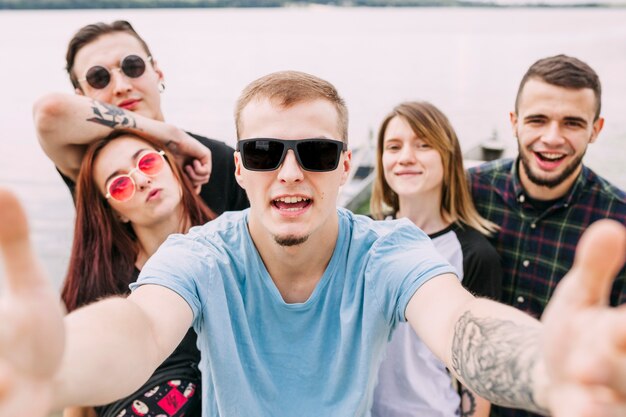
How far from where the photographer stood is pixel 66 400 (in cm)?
100

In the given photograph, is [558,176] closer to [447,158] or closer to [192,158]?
[447,158]

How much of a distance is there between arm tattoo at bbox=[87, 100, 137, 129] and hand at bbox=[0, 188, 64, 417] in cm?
169

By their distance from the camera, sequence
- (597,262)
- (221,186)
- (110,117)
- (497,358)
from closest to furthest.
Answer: (597,262)
(497,358)
(110,117)
(221,186)

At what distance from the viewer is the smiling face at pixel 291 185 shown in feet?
5.61

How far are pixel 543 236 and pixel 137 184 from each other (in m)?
2.14

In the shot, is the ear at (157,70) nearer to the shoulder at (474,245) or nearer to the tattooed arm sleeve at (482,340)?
the shoulder at (474,245)

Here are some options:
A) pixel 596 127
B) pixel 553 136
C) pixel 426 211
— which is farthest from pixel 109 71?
pixel 596 127

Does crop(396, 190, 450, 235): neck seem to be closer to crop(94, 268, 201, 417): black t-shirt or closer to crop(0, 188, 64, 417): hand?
crop(94, 268, 201, 417): black t-shirt

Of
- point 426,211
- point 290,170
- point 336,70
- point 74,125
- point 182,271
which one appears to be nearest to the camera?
point 182,271

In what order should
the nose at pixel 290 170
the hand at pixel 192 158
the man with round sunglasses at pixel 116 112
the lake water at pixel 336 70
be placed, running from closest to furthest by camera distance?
the nose at pixel 290 170, the man with round sunglasses at pixel 116 112, the hand at pixel 192 158, the lake water at pixel 336 70

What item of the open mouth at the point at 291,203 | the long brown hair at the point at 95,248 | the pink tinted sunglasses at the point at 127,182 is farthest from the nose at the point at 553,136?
the pink tinted sunglasses at the point at 127,182

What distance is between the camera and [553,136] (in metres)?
2.65

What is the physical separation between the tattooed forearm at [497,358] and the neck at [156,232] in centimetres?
160

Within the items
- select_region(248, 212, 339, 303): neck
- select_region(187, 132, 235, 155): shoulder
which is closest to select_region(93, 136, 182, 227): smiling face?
select_region(187, 132, 235, 155): shoulder
